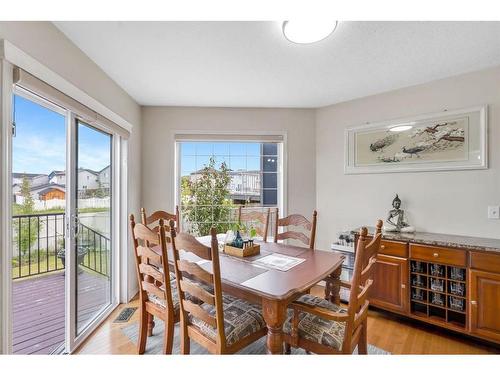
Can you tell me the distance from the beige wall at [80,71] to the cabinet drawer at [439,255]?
2954 mm

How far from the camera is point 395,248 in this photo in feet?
Result: 7.72

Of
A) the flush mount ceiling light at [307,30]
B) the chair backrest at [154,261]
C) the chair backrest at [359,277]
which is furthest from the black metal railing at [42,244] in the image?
the flush mount ceiling light at [307,30]

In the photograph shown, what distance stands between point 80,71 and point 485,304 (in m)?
3.62

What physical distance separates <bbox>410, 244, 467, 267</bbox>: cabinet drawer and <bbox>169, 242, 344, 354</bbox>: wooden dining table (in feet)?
2.83

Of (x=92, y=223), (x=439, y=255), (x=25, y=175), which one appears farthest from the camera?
(x=92, y=223)

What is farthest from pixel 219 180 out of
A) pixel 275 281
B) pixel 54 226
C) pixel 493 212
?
pixel 493 212

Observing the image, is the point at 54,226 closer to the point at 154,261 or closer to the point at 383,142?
the point at 154,261

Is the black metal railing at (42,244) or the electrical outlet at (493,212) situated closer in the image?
the black metal railing at (42,244)

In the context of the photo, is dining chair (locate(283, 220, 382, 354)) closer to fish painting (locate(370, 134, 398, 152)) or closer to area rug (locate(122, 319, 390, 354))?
area rug (locate(122, 319, 390, 354))

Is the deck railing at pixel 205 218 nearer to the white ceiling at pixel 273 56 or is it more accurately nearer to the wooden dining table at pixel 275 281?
the wooden dining table at pixel 275 281

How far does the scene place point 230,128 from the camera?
3271 millimetres

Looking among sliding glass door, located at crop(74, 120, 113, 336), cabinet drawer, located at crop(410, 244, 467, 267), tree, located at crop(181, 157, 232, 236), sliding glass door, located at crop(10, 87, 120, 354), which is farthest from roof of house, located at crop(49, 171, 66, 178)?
cabinet drawer, located at crop(410, 244, 467, 267)

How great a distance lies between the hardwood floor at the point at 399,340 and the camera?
1.98 m
